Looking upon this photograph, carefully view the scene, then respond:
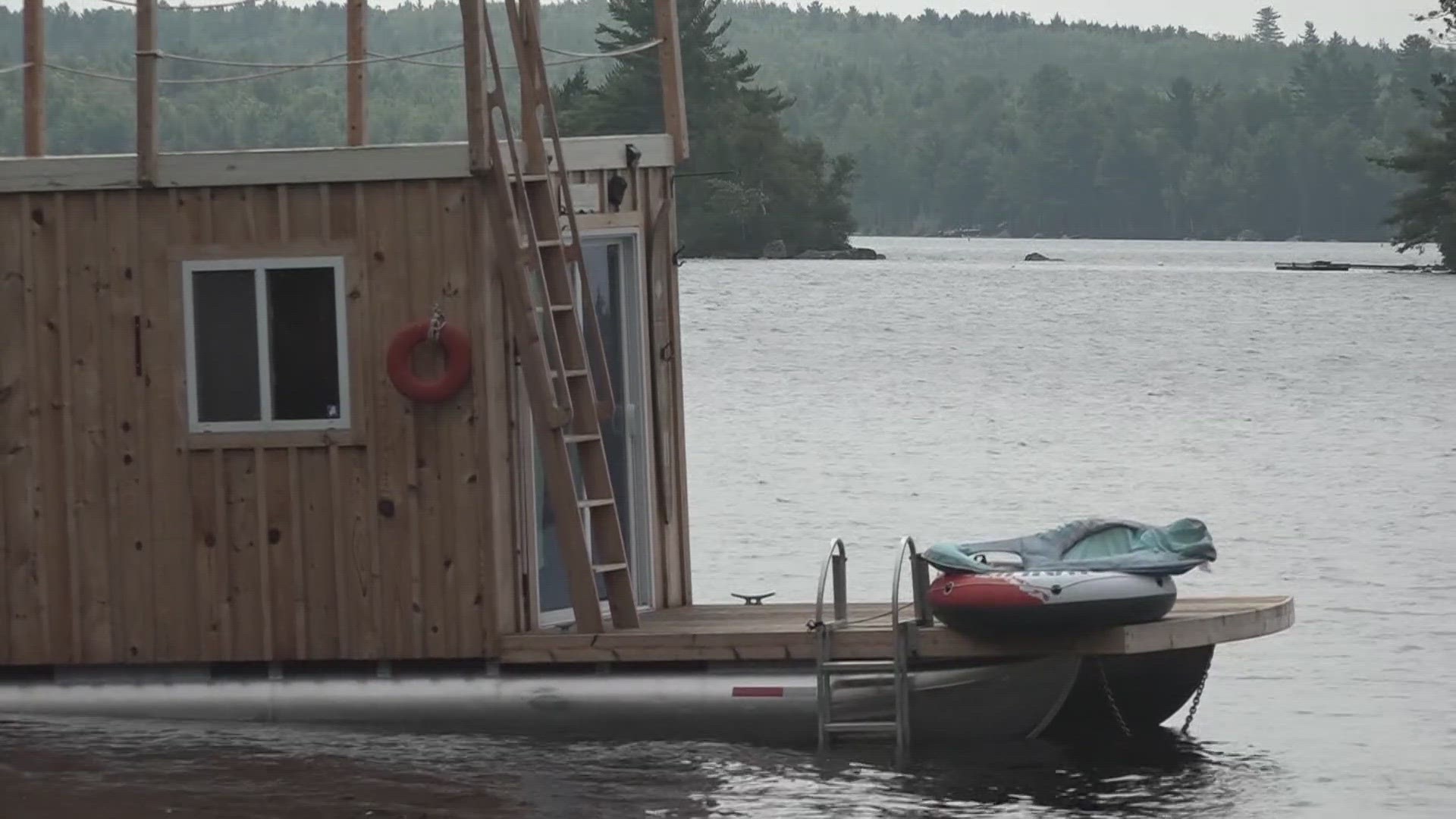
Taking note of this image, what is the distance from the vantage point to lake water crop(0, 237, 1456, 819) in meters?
11.4

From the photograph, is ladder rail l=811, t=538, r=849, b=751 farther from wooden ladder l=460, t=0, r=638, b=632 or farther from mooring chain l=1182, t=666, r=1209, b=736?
mooring chain l=1182, t=666, r=1209, b=736

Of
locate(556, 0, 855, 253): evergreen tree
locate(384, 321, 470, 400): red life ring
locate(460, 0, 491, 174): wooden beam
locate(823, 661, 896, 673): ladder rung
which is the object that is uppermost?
locate(556, 0, 855, 253): evergreen tree

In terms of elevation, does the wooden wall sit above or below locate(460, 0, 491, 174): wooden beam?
below

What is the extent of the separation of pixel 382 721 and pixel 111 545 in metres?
1.56

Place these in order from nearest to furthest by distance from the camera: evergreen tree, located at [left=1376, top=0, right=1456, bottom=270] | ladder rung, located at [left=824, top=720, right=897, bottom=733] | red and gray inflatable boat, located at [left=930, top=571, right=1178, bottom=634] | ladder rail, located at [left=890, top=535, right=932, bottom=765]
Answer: red and gray inflatable boat, located at [left=930, top=571, right=1178, bottom=634]
ladder rail, located at [left=890, top=535, right=932, bottom=765]
ladder rung, located at [left=824, top=720, right=897, bottom=733]
evergreen tree, located at [left=1376, top=0, right=1456, bottom=270]

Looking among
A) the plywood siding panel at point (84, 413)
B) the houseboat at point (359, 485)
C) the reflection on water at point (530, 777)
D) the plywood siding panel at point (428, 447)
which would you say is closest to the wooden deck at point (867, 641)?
the houseboat at point (359, 485)

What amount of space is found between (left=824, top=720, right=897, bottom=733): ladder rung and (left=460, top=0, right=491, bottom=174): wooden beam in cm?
305

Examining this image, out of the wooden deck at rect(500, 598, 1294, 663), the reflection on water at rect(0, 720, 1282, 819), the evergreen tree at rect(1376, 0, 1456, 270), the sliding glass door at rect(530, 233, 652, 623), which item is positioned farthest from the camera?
the evergreen tree at rect(1376, 0, 1456, 270)

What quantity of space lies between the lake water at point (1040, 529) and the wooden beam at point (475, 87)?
2.81m

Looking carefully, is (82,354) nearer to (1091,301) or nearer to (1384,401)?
(1384,401)

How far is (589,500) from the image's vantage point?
12.0m

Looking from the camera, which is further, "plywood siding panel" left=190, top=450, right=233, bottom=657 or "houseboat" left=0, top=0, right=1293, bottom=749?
"plywood siding panel" left=190, top=450, right=233, bottom=657

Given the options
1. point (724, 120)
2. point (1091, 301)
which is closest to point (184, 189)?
point (1091, 301)

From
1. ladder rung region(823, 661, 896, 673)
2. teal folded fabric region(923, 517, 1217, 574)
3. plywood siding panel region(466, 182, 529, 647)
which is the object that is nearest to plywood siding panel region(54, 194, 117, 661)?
plywood siding panel region(466, 182, 529, 647)
